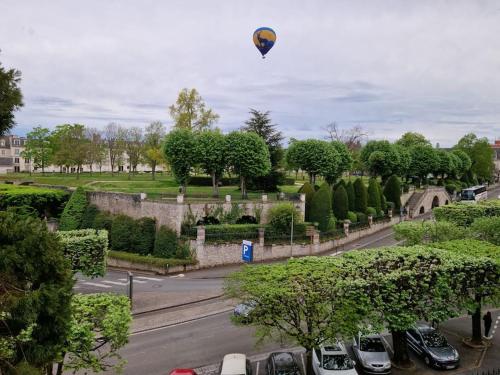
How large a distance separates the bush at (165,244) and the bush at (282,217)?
10378 mm

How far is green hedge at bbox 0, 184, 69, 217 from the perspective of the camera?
49175 millimetres

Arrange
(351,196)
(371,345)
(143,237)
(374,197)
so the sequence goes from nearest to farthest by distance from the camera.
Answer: (371,345)
(143,237)
(351,196)
(374,197)

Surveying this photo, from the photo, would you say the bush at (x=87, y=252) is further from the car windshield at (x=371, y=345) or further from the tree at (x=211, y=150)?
the tree at (x=211, y=150)

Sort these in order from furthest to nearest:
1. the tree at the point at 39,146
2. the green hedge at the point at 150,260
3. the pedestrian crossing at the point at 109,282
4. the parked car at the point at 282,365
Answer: the tree at the point at 39,146, the green hedge at the point at 150,260, the pedestrian crossing at the point at 109,282, the parked car at the point at 282,365

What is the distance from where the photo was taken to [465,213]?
3709 cm

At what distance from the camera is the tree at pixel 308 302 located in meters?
17.6

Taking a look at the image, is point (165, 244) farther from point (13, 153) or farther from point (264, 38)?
point (13, 153)

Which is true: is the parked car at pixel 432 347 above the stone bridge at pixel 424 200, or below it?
below

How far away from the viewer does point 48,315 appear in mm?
12211

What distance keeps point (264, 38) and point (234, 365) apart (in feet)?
112

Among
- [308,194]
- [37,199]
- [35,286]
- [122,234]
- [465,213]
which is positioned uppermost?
[308,194]

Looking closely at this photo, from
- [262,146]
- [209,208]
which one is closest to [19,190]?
[209,208]

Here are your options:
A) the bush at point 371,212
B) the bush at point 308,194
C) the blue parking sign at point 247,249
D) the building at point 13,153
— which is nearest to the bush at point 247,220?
the blue parking sign at point 247,249

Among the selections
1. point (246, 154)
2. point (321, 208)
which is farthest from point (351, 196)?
point (246, 154)
